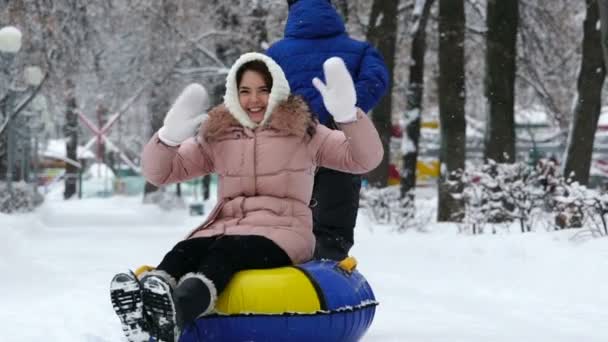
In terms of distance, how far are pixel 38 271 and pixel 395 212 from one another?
751 centimetres

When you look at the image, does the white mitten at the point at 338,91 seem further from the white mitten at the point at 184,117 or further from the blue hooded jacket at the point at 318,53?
the blue hooded jacket at the point at 318,53

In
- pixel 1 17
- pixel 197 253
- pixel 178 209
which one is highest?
pixel 1 17

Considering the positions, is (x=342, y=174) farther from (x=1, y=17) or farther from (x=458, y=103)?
(x=1, y=17)

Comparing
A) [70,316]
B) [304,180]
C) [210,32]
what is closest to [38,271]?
[70,316]

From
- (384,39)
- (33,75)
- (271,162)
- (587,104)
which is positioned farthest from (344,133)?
(33,75)

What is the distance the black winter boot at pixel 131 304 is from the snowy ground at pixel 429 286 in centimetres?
110

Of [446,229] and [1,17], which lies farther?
[1,17]

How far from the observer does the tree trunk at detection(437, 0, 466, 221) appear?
690 inches

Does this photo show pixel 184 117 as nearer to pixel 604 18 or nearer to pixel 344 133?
pixel 344 133

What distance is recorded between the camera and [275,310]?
196 inches

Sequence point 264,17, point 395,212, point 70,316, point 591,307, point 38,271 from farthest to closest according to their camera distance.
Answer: point 264,17, point 395,212, point 38,271, point 591,307, point 70,316

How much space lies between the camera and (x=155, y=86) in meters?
29.1

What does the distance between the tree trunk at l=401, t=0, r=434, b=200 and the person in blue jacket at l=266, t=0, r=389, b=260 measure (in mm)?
12693

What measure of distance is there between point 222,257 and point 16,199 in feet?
59.0
